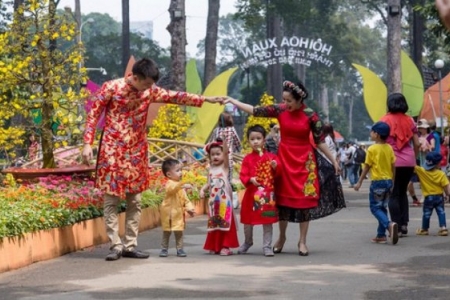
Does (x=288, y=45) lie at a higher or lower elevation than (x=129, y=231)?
higher

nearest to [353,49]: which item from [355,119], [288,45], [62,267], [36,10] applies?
[288,45]

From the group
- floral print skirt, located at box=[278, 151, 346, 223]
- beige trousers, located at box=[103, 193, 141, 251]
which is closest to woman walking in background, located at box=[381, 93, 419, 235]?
floral print skirt, located at box=[278, 151, 346, 223]

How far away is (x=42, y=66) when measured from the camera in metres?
15.3

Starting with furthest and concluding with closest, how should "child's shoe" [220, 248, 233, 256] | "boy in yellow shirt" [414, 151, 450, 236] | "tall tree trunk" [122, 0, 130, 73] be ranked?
1. "tall tree trunk" [122, 0, 130, 73]
2. "boy in yellow shirt" [414, 151, 450, 236]
3. "child's shoe" [220, 248, 233, 256]

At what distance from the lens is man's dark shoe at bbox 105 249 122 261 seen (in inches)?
428

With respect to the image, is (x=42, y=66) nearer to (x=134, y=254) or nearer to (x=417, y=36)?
(x=134, y=254)

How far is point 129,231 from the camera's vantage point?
37.3 ft

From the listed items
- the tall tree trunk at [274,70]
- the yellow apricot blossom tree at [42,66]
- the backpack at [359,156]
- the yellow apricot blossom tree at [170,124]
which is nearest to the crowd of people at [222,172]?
the yellow apricot blossom tree at [42,66]

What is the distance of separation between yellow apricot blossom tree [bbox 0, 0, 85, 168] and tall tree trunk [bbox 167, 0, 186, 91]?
38.1ft

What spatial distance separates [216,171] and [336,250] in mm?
1441

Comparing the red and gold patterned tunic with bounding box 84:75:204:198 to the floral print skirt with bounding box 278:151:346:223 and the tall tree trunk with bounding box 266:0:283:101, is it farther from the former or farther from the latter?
the tall tree trunk with bounding box 266:0:283:101

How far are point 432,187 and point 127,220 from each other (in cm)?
436

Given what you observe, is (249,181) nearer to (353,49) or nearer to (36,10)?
(36,10)

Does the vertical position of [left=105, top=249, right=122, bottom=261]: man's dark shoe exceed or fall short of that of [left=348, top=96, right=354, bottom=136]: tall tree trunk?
it falls short
